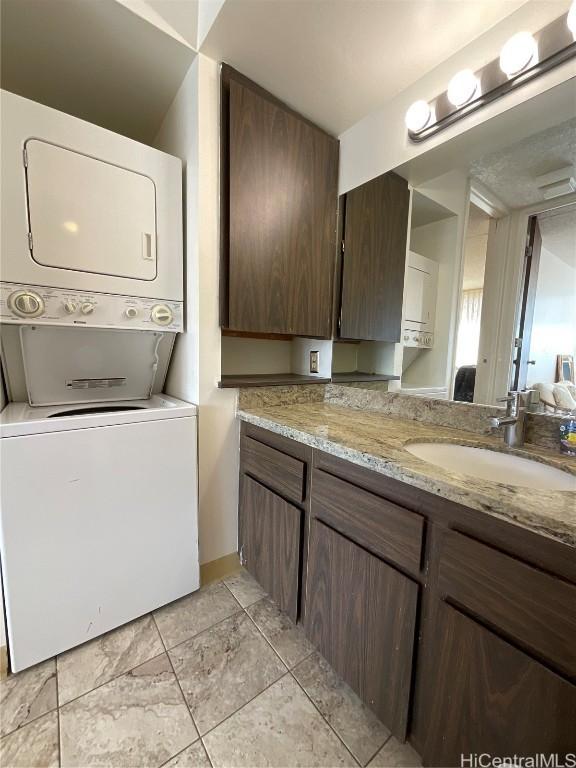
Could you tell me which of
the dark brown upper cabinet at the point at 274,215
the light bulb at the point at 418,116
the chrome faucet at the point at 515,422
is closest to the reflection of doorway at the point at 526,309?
the chrome faucet at the point at 515,422

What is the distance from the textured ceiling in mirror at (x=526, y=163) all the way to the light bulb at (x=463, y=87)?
240 mm

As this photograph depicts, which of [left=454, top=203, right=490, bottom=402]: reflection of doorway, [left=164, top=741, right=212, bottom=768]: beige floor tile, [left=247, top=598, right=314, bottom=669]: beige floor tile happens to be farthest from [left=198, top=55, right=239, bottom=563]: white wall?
[left=454, top=203, right=490, bottom=402]: reflection of doorway

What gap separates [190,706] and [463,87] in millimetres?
2525

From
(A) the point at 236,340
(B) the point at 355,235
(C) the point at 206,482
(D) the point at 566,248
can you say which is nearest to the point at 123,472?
(C) the point at 206,482

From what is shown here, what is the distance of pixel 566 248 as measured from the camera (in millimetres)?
1005

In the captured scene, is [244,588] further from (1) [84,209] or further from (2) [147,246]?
(1) [84,209]

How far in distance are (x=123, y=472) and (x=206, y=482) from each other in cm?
42

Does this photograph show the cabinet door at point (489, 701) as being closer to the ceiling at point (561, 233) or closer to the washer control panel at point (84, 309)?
the ceiling at point (561, 233)

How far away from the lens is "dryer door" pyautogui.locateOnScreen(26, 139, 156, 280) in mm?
1132

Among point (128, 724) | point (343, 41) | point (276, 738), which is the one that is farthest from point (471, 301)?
point (128, 724)

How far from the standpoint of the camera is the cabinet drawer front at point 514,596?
1.90 feet

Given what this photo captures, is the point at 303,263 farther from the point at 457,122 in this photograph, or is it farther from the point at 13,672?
the point at 13,672

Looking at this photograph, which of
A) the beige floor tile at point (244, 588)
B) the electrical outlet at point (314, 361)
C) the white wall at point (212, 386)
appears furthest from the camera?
the electrical outlet at point (314, 361)

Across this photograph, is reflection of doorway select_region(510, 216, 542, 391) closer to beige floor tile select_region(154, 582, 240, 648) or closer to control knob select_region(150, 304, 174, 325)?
control knob select_region(150, 304, 174, 325)
